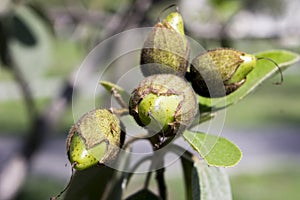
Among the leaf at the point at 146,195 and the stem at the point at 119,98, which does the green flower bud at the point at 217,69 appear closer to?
the stem at the point at 119,98

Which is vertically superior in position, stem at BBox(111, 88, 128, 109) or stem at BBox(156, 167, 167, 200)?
stem at BBox(111, 88, 128, 109)

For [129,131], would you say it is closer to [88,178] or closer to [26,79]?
[88,178]

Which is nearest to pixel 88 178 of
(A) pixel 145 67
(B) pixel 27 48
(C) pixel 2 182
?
(A) pixel 145 67

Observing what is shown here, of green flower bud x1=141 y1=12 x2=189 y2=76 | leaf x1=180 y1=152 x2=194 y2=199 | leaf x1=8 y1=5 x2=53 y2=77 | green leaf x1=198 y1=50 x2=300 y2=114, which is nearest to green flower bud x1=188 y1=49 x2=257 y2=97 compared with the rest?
green flower bud x1=141 y1=12 x2=189 y2=76

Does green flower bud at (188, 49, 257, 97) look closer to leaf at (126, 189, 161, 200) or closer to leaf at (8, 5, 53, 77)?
leaf at (126, 189, 161, 200)

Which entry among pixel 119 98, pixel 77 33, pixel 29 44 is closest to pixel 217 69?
pixel 119 98

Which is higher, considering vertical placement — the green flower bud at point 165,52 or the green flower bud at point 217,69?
the green flower bud at point 165,52

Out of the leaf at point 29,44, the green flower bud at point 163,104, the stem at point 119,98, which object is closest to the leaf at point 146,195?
the stem at point 119,98

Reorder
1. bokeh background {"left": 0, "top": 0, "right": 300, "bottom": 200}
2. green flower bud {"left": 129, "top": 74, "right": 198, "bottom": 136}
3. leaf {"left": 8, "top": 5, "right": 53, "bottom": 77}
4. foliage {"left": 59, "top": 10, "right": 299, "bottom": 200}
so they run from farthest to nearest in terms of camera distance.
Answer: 1. leaf {"left": 8, "top": 5, "right": 53, "bottom": 77}
2. bokeh background {"left": 0, "top": 0, "right": 300, "bottom": 200}
3. foliage {"left": 59, "top": 10, "right": 299, "bottom": 200}
4. green flower bud {"left": 129, "top": 74, "right": 198, "bottom": 136}
